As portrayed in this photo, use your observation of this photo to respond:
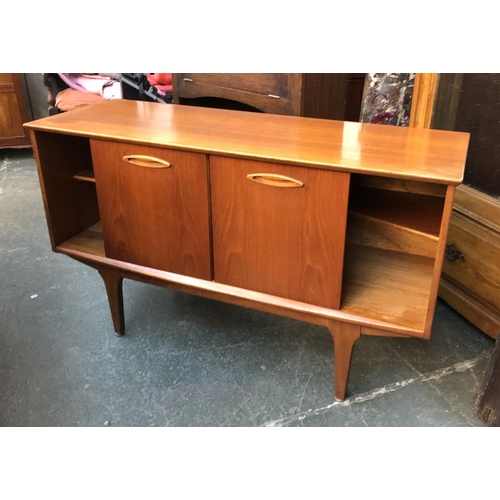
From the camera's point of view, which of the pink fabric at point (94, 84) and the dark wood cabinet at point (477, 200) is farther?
the pink fabric at point (94, 84)

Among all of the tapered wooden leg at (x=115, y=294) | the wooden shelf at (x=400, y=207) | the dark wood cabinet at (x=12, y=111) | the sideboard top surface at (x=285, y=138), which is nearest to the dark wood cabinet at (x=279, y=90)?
the sideboard top surface at (x=285, y=138)

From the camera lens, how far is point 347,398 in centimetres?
161

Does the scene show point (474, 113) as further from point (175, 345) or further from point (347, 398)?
point (175, 345)

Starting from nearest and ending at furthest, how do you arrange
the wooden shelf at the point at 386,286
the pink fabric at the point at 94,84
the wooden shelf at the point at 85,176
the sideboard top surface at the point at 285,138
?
1. the sideboard top surface at the point at 285,138
2. the wooden shelf at the point at 386,286
3. the wooden shelf at the point at 85,176
4. the pink fabric at the point at 94,84

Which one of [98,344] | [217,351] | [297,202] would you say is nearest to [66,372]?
[98,344]

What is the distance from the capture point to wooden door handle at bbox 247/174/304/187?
4.16ft

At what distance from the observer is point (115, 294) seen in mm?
1808

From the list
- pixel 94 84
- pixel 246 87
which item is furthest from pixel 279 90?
pixel 94 84

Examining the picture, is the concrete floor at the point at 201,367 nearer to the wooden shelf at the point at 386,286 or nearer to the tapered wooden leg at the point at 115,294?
the tapered wooden leg at the point at 115,294

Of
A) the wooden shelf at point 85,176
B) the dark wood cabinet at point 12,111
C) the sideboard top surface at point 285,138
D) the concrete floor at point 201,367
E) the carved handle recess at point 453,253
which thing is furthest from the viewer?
the dark wood cabinet at point 12,111

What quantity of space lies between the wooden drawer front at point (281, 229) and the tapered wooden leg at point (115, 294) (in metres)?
0.45

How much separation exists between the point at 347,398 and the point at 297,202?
2.26 ft

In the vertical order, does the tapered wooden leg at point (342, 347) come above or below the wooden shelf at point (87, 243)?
below

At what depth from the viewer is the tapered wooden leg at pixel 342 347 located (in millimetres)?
1426
